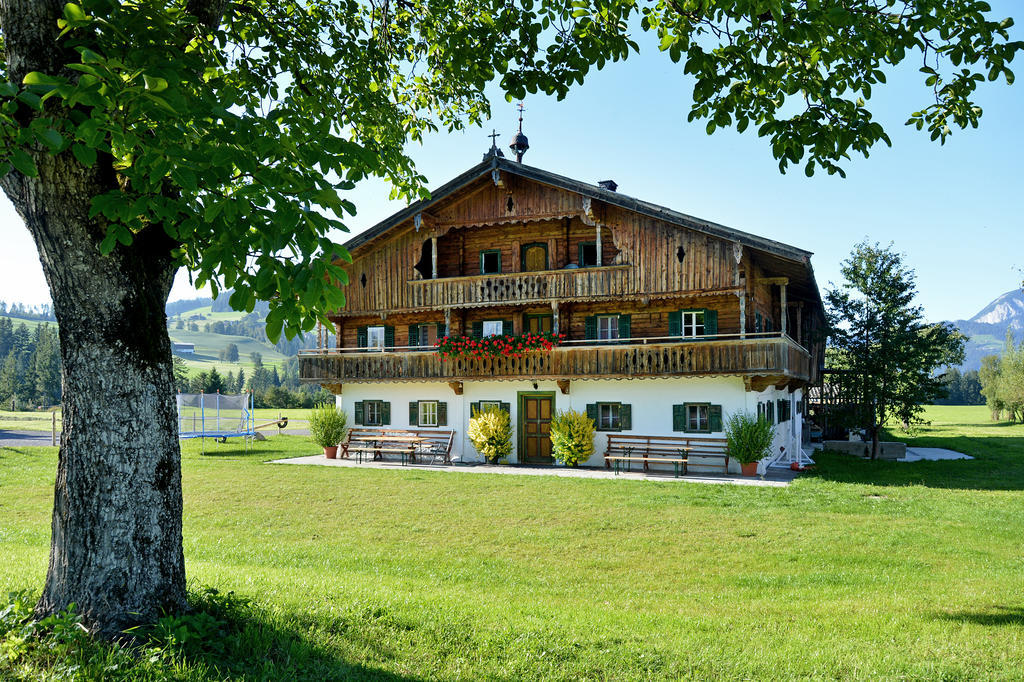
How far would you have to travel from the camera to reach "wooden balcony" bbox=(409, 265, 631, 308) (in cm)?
2306

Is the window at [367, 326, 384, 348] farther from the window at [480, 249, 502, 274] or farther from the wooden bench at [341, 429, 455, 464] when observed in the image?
the window at [480, 249, 502, 274]

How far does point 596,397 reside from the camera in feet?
75.5

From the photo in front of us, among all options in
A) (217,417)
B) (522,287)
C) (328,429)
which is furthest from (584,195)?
(217,417)

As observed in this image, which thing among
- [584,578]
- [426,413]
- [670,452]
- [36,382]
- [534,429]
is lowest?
[584,578]

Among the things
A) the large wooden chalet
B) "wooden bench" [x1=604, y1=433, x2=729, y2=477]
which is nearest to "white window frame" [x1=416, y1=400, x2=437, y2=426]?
the large wooden chalet

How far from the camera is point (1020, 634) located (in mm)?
5848

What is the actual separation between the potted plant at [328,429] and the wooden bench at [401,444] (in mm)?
367

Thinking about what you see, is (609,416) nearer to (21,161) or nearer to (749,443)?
(749,443)

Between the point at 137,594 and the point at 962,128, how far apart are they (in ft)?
26.2

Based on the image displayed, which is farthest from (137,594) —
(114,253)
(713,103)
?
(713,103)

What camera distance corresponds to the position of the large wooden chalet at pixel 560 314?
21547 mm

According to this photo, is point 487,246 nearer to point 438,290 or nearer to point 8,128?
point 438,290

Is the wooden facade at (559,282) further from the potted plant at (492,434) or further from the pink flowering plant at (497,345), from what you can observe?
the potted plant at (492,434)

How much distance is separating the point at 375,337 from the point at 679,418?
12676mm
